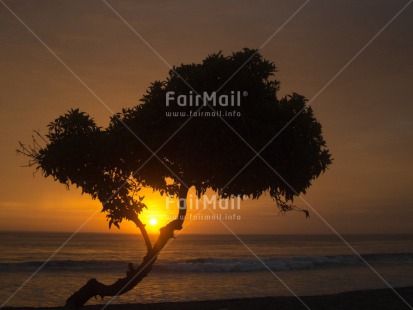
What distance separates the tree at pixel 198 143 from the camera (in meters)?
16.9

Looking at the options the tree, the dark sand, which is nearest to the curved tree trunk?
the tree

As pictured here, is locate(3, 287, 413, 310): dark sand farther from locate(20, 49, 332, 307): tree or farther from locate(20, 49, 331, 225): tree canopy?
locate(20, 49, 331, 225): tree canopy

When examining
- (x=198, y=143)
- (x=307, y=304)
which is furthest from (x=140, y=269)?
(x=307, y=304)

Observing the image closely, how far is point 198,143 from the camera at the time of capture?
54.9 ft

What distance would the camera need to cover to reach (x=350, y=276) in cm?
4425

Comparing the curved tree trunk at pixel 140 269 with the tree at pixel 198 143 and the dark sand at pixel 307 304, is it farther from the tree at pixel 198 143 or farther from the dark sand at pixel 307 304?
the dark sand at pixel 307 304

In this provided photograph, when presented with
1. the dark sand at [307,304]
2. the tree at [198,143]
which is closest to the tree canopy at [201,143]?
the tree at [198,143]

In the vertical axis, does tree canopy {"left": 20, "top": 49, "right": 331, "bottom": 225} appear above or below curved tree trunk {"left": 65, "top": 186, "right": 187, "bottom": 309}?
above

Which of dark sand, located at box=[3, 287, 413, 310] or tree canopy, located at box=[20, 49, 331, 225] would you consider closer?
tree canopy, located at box=[20, 49, 331, 225]

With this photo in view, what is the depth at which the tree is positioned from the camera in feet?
55.6

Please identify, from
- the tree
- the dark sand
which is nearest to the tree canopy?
the tree

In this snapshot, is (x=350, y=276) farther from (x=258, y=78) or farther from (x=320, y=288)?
(x=258, y=78)

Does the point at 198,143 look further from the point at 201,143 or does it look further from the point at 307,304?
the point at 307,304

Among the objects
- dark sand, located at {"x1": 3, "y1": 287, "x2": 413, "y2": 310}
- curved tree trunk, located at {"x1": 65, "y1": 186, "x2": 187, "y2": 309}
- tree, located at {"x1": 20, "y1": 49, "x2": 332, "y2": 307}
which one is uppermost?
tree, located at {"x1": 20, "y1": 49, "x2": 332, "y2": 307}
